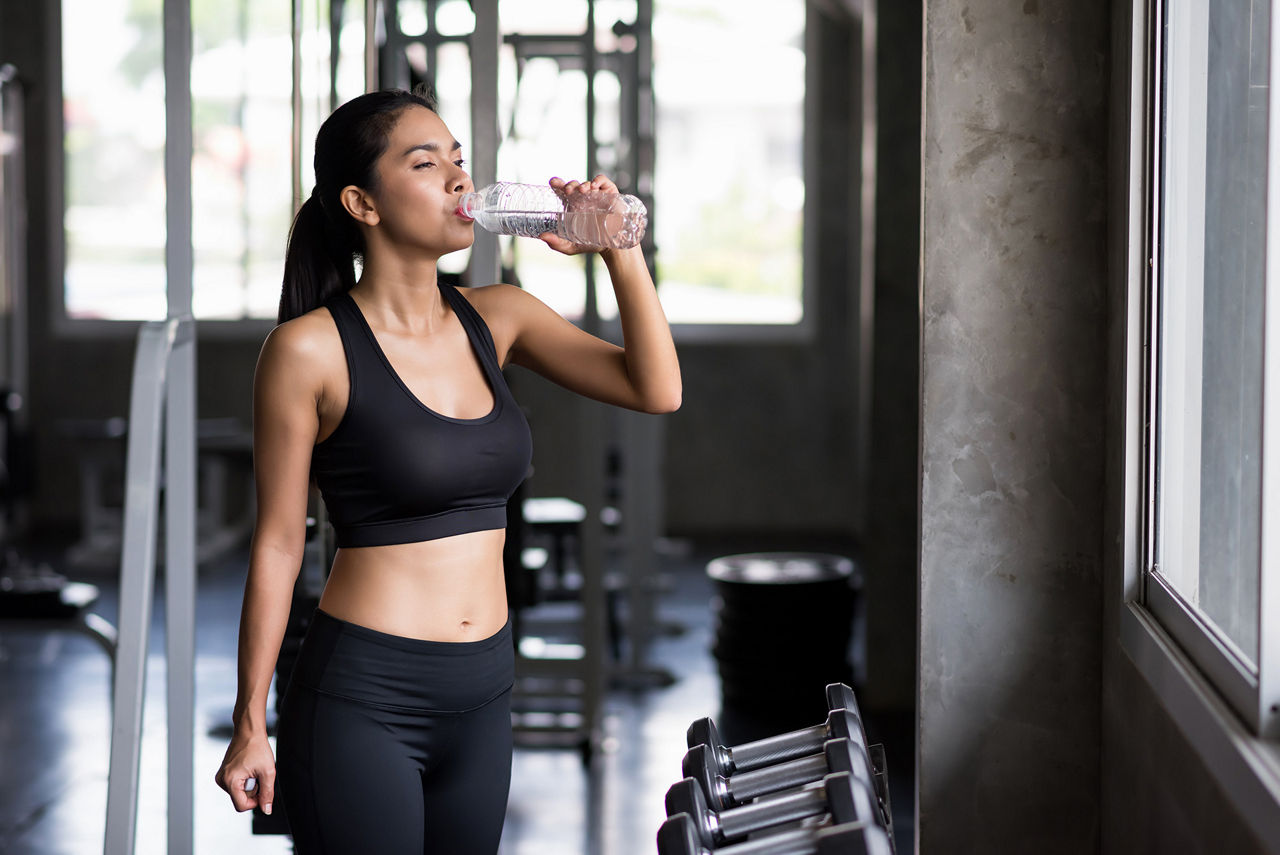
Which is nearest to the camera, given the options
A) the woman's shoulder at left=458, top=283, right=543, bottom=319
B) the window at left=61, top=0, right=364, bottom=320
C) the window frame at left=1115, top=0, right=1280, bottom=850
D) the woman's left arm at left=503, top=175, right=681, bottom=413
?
the window frame at left=1115, top=0, right=1280, bottom=850

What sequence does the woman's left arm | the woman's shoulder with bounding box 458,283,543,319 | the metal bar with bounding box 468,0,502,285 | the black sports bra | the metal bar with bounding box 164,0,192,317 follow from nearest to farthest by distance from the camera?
1. the black sports bra
2. the woman's left arm
3. the woman's shoulder with bounding box 458,283,543,319
4. the metal bar with bounding box 164,0,192,317
5. the metal bar with bounding box 468,0,502,285

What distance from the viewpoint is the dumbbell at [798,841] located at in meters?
1.35

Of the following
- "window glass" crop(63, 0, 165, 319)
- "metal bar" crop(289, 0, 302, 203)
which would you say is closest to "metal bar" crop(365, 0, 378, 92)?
"metal bar" crop(289, 0, 302, 203)

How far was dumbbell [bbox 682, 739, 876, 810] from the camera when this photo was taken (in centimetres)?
161

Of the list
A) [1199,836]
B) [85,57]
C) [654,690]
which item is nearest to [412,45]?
[654,690]

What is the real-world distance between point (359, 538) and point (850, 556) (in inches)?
230

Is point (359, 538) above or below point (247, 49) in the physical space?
below

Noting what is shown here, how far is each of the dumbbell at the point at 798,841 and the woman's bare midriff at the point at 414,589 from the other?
1.08 feet

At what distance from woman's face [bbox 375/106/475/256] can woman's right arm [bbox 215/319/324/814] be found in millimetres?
163

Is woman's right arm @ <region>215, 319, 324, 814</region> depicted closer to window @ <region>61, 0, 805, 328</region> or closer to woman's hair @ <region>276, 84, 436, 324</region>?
woman's hair @ <region>276, 84, 436, 324</region>

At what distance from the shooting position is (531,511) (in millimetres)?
4816

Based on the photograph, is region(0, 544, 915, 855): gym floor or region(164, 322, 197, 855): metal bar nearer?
region(164, 322, 197, 855): metal bar

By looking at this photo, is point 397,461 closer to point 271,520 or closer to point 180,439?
point 271,520

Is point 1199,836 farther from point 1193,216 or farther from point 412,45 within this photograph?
point 412,45
